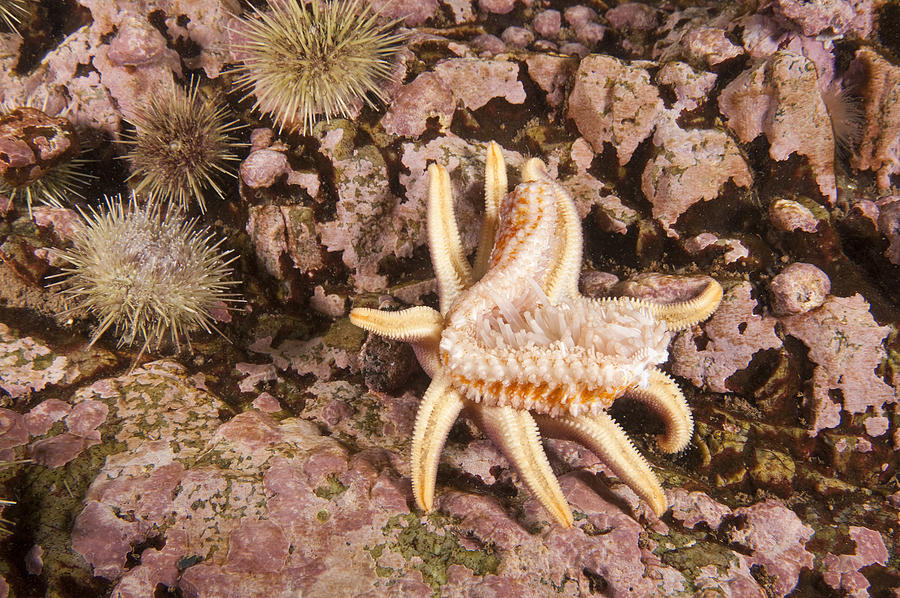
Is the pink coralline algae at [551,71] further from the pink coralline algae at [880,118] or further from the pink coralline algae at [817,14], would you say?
the pink coralline algae at [880,118]

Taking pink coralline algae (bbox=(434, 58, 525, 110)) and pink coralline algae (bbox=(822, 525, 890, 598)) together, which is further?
pink coralline algae (bbox=(434, 58, 525, 110))

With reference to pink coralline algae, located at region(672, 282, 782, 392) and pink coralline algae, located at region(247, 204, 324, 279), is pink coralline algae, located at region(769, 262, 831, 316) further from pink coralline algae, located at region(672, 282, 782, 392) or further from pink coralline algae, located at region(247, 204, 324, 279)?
pink coralline algae, located at region(247, 204, 324, 279)

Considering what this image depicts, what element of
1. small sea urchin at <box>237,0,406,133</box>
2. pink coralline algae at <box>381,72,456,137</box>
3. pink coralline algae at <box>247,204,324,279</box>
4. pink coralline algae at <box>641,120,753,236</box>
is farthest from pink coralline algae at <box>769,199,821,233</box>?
pink coralline algae at <box>247,204,324,279</box>

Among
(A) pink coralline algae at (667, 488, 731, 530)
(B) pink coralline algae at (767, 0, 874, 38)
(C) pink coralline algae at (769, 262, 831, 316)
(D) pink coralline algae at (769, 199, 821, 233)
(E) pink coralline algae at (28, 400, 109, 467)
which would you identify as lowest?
(A) pink coralline algae at (667, 488, 731, 530)

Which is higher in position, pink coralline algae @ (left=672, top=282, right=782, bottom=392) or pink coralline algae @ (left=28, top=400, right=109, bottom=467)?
pink coralline algae @ (left=672, top=282, right=782, bottom=392)

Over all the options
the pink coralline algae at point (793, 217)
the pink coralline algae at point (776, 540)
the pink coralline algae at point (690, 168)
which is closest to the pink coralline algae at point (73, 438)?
the pink coralline algae at point (776, 540)

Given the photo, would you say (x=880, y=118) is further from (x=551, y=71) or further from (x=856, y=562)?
(x=856, y=562)

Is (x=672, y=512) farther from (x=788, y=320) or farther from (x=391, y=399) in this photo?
(x=391, y=399)
